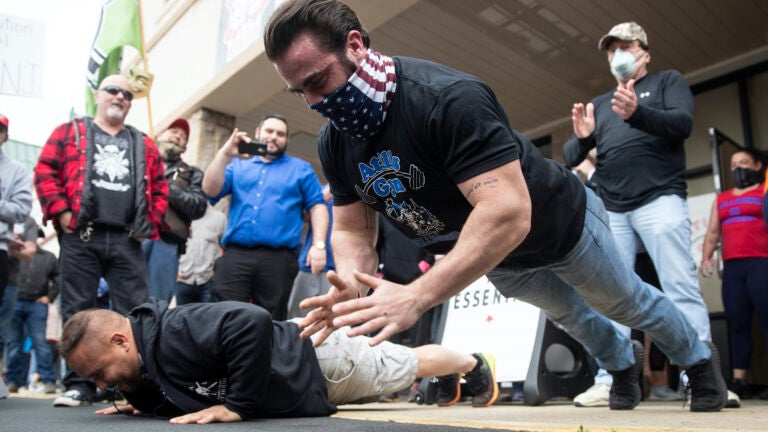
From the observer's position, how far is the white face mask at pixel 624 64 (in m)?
3.53

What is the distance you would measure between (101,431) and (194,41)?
6929mm

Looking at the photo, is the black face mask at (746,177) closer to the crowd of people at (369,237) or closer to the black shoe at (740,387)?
the crowd of people at (369,237)

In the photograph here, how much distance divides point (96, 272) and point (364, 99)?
8.08ft

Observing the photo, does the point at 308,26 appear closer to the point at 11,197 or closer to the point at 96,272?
the point at 96,272

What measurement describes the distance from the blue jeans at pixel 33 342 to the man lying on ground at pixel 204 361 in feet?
13.7

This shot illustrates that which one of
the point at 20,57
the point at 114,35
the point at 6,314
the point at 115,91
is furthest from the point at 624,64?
Answer: the point at 114,35

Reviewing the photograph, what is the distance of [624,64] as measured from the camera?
139 inches

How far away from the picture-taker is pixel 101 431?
2041 millimetres

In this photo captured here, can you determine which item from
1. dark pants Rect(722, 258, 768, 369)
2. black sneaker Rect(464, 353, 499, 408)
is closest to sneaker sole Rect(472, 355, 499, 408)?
black sneaker Rect(464, 353, 499, 408)

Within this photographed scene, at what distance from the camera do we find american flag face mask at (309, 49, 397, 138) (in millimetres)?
1729

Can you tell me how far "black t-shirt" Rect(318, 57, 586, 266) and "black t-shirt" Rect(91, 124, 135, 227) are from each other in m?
1.97

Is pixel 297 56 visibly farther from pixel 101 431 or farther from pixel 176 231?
pixel 176 231

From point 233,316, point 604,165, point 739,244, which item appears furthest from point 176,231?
point 739,244

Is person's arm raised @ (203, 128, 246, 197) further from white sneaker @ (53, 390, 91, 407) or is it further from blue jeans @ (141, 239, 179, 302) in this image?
white sneaker @ (53, 390, 91, 407)
